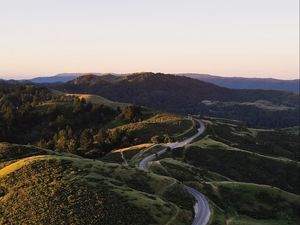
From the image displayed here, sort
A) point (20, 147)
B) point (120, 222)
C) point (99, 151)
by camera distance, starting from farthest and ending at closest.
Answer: point (99, 151) → point (20, 147) → point (120, 222)

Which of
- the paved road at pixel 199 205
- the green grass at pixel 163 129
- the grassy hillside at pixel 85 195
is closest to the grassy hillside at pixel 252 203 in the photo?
the paved road at pixel 199 205

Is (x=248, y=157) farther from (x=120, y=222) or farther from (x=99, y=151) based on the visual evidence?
(x=120, y=222)

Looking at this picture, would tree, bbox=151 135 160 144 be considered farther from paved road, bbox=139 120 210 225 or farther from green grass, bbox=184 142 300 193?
paved road, bbox=139 120 210 225

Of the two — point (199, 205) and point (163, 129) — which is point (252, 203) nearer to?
point (199, 205)

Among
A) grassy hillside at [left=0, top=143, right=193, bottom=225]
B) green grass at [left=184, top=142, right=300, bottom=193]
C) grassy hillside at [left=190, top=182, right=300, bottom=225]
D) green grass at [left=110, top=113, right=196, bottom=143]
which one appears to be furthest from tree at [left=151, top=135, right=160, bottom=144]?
grassy hillside at [left=0, top=143, right=193, bottom=225]

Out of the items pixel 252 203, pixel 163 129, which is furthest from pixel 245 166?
pixel 252 203

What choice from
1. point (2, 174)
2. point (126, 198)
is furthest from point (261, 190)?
point (2, 174)

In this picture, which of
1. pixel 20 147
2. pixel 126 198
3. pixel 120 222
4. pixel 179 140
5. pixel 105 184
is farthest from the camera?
pixel 179 140

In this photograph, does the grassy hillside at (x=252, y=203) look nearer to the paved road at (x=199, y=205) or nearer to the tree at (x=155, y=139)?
the paved road at (x=199, y=205)
